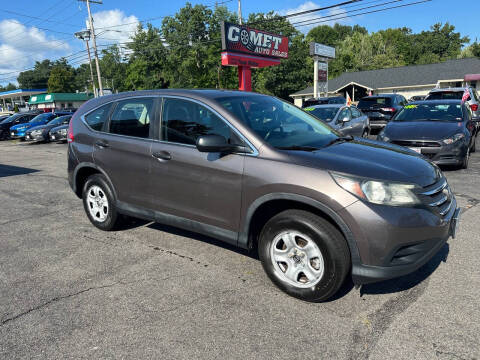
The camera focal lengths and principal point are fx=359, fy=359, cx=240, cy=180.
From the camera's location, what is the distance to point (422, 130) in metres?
7.56

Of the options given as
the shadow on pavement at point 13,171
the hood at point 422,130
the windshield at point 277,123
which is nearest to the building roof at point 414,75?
the hood at point 422,130

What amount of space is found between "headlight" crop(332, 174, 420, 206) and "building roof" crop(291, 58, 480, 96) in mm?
44931

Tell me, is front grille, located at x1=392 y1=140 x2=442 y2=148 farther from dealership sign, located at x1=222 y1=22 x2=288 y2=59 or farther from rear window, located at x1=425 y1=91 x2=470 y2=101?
dealership sign, located at x1=222 y1=22 x2=288 y2=59

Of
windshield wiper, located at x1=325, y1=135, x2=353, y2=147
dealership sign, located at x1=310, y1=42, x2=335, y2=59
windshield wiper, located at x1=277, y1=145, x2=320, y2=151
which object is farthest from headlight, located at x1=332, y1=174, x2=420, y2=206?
dealership sign, located at x1=310, y1=42, x2=335, y2=59

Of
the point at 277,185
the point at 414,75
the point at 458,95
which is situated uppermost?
the point at 414,75

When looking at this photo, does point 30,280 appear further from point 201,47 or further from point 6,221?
point 201,47

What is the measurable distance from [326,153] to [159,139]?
1763 millimetres

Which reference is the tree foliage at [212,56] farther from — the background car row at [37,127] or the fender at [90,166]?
the fender at [90,166]

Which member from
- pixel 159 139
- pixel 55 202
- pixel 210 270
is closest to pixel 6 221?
pixel 55 202

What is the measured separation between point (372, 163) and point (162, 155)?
80.3 inches

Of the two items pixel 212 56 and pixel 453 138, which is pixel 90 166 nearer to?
pixel 453 138

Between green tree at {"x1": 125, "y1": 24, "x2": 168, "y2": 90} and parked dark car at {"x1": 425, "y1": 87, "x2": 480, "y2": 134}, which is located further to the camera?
green tree at {"x1": 125, "y1": 24, "x2": 168, "y2": 90}

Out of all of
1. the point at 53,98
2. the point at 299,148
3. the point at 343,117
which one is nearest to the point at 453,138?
the point at 343,117

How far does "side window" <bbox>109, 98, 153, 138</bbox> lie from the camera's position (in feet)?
13.1
